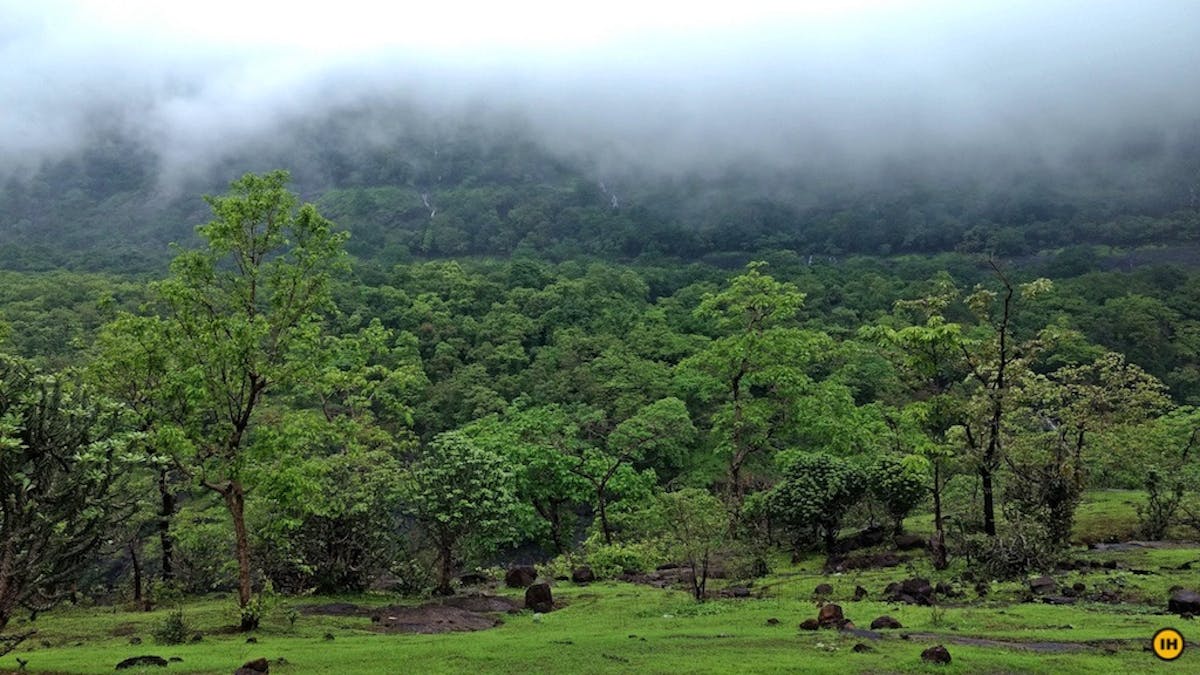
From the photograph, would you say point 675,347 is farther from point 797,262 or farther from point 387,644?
point 797,262

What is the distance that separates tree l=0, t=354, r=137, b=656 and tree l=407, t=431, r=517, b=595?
49.2 feet

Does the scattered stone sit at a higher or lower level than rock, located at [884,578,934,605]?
lower

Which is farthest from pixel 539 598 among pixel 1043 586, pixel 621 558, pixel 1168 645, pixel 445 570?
pixel 1168 645

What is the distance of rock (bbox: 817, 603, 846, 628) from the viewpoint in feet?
62.1

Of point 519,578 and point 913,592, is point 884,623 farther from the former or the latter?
point 519,578

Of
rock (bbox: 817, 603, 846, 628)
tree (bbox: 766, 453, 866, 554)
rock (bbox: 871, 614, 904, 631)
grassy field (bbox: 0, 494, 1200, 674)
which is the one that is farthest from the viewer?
tree (bbox: 766, 453, 866, 554)

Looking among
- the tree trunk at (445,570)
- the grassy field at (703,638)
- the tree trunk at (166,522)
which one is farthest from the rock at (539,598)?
the tree trunk at (166,522)

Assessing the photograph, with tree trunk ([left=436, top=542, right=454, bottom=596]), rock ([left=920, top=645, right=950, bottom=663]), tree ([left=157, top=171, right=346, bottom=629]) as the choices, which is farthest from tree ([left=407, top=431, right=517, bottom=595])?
rock ([left=920, top=645, right=950, bottom=663])

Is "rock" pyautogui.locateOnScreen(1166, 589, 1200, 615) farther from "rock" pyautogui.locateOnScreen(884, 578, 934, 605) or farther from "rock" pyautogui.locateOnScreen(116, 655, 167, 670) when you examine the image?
"rock" pyautogui.locateOnScreen(116, 655, 167, 670)

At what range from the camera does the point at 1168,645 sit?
14.3 metres

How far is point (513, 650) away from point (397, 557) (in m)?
16.0

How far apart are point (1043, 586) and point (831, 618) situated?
867cm

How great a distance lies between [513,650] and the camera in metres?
17.2

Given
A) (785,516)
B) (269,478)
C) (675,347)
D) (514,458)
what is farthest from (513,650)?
(675,347)
